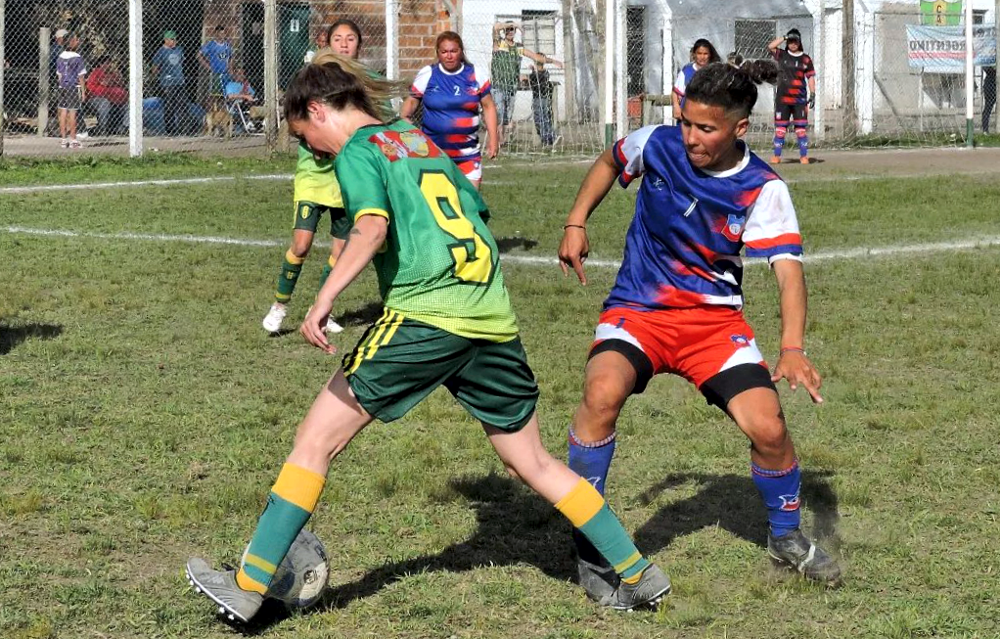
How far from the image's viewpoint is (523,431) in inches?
173

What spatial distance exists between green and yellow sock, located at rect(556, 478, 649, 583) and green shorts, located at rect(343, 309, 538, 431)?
0.94ft

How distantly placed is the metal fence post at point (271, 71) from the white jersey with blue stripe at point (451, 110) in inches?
383

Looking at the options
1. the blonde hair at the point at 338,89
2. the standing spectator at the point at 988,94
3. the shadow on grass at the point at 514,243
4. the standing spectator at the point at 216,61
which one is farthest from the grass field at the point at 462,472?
the standing spectator at the point at 988,94

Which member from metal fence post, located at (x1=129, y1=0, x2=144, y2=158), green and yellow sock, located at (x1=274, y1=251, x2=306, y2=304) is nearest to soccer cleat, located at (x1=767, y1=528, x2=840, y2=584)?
green and yellow sock, located at (x1=274, y1=251, x2=306, y2=304)

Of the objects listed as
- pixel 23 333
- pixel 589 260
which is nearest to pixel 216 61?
pixel 589 260

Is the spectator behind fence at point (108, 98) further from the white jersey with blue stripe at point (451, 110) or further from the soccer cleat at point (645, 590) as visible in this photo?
the soccer cleat at point (645, 590)

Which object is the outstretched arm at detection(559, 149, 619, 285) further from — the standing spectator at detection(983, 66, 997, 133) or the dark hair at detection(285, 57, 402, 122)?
the standing spectator at detection(983, 66, 997, 133)

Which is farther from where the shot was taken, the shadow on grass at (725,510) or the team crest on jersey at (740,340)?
the shadow on grass at (725,510)

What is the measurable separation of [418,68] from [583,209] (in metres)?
18.8

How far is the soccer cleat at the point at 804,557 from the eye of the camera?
4727mm

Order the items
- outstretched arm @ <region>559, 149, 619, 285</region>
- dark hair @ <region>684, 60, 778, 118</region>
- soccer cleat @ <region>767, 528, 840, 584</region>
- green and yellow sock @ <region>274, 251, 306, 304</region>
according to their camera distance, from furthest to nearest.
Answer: green and yellow sock @ <region>274, 251, 306, 304</region>
outstretched arm @ <region>559, 149, 619, 285</region>
soccer cleat @ <region>767, 528, 840, 584</region>
dark hair @ <region>684, 60, 778, 118</region>

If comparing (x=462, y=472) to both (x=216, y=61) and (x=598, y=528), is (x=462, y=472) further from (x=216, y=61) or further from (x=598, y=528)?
(x=216, y=61)

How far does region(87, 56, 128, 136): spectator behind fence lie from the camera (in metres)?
22.4

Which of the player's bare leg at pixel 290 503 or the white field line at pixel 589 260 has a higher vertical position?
the white field line at pixel 589 260
